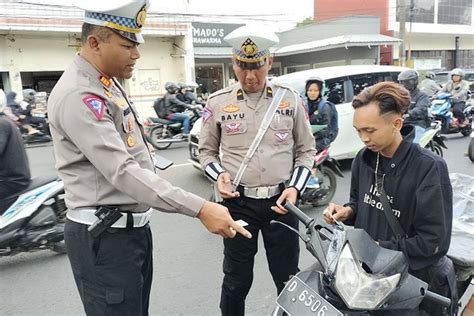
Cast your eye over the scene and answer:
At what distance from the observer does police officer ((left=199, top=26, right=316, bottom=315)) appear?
224cm

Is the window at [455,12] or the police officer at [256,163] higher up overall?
the window at [455,12]

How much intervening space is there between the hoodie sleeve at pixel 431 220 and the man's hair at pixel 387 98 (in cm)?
26

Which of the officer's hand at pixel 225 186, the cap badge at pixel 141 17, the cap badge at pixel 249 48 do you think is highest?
the cap badge at pixel 141 17

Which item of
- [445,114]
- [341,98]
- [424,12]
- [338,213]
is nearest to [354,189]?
[338,213]

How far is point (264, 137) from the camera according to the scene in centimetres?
225

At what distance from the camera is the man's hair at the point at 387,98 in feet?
5.50

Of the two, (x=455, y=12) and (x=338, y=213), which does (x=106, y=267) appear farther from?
(x=455, y=12)

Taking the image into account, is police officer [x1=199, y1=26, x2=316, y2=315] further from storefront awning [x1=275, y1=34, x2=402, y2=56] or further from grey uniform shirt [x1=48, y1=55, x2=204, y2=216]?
storefront awning [x1=275, y1=34, x2=402, y2=56]

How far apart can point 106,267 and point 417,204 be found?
121 cm

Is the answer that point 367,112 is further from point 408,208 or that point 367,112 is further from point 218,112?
point 218,112

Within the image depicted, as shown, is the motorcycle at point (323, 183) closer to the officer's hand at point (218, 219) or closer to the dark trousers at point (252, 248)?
the dark trousers at point (252, 248)

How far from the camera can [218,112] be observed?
2.33 m

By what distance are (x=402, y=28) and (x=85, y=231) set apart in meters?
21.2

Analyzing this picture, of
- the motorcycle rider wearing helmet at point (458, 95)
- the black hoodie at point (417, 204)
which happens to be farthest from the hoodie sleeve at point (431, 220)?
the motorcycle rider wearing helmet at point (458, 95)
